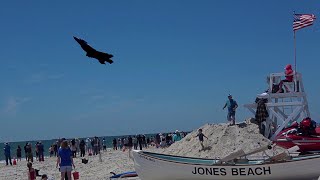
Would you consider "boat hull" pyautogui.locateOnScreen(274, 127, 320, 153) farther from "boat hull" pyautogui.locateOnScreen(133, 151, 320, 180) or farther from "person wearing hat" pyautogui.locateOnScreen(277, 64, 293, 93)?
"boat hull" pyautogui.locateOnScreen(133, 151, 320, 180)

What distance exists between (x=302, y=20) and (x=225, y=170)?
31.0 ft

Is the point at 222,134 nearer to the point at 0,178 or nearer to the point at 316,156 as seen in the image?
the point at 316,156

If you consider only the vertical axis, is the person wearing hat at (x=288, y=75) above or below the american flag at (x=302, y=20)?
below

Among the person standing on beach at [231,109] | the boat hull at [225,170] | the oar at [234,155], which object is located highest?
the person standing on beach at [231,109]

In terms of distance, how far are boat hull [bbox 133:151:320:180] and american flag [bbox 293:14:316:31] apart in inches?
336

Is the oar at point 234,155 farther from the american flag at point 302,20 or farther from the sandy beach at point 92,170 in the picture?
the american flag at point 302,20

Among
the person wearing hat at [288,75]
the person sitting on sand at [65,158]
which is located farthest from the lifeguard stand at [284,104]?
the person sitting on sand at [65,158]

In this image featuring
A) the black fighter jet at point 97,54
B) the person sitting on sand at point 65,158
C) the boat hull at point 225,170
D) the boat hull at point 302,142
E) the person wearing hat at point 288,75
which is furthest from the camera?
the person wearing hat at point 288,75

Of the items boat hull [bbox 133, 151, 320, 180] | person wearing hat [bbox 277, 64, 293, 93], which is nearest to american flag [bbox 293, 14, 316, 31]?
person wearing hat [bbox 277, 64, 293, 93]

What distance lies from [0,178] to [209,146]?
39.3 ft

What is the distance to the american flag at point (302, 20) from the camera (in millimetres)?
21766

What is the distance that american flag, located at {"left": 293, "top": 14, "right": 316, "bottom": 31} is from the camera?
71.4ft

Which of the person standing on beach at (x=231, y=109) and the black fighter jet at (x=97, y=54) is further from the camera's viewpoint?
the person standing on beach at (x=231, y=109)

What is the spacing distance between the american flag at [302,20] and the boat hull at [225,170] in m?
8.53
